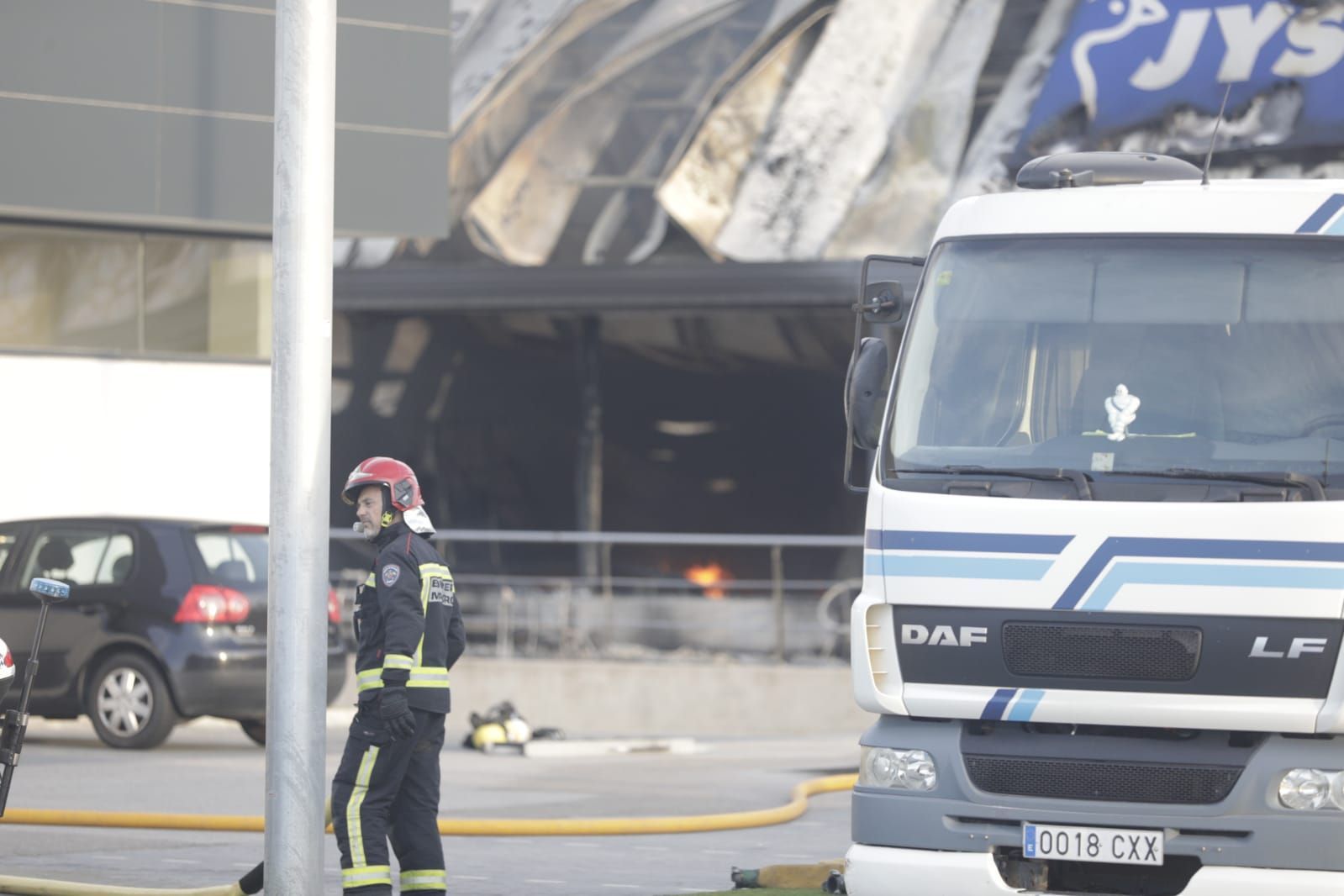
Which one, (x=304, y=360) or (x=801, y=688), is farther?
(x=801, y=688)

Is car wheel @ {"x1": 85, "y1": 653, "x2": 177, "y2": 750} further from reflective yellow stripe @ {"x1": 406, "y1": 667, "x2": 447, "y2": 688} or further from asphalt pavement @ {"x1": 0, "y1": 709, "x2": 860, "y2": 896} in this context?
reflective yellow stripe @ {"x1": 406, "y1": 667, "x2": 447, "y2": 688}

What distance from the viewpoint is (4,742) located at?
30.0 ft

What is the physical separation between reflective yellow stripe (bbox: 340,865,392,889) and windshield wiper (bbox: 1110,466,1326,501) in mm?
3149

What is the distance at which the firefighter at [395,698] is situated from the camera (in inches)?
328

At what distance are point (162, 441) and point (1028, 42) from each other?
1062cm

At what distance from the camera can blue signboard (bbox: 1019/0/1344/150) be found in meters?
22.2

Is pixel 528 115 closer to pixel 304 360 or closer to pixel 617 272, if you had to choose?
pixel 617 272

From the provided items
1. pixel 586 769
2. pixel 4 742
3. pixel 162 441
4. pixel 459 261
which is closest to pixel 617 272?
pixel 459 261

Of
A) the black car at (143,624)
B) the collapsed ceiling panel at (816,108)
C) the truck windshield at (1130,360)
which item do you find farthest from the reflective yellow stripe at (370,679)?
the collapsed ceiling panel at (816,108)

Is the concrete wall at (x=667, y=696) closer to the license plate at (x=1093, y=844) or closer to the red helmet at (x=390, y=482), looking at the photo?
the red helmet at (x=390, y=482)

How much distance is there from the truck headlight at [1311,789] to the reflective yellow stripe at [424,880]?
3.26 meters

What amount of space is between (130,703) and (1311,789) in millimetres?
9929

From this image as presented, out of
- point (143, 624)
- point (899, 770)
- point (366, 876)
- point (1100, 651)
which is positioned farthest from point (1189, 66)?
point (366, 876)

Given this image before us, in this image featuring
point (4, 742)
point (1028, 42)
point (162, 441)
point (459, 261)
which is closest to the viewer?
point (4, 742)
